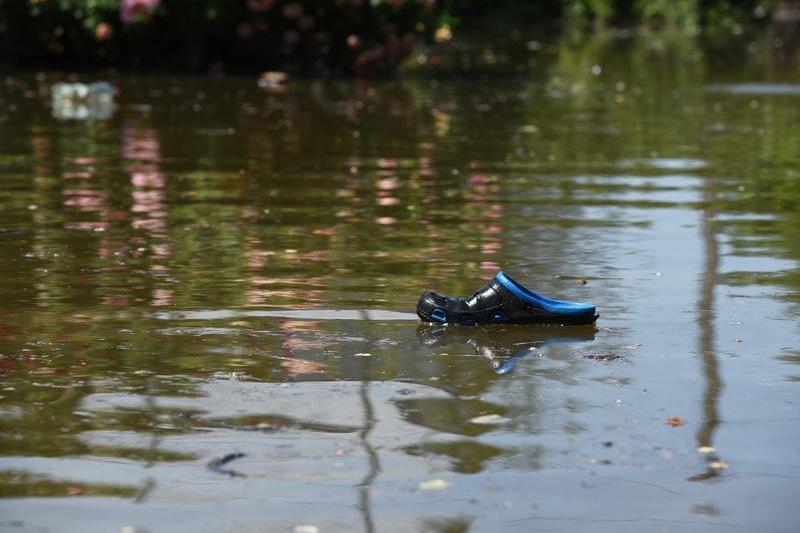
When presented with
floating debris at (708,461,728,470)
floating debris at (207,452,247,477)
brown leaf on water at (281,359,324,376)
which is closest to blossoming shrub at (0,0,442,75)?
brown leaf on water at (281,359,324,376)

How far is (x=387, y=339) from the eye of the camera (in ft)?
24.5

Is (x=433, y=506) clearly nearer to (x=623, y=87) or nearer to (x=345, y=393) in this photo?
(x=345, y=393)

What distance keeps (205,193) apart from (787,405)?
21.8 ft

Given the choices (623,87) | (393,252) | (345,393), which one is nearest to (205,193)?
(393,252)

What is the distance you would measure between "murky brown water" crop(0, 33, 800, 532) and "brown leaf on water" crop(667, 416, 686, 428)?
2.2 inches

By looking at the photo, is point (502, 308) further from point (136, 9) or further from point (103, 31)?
point (103, 31)

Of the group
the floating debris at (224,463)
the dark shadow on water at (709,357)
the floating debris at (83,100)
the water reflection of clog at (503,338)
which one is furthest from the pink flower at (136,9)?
the floating debris at (224,463)

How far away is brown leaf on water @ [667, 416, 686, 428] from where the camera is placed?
6.07m

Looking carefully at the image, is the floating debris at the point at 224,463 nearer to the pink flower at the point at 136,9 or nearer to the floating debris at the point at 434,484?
the floating debris at the point at 434,484

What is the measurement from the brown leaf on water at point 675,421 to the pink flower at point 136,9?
1690cm

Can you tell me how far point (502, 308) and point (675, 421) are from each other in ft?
5.73

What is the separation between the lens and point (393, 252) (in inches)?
385

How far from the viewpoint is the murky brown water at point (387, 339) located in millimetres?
5289

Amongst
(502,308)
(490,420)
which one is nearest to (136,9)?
(502,308)
